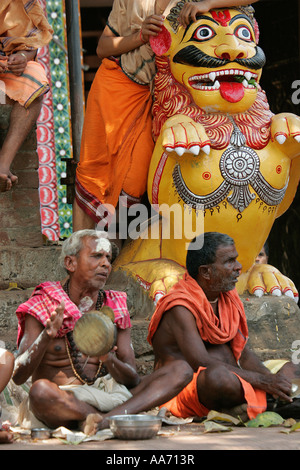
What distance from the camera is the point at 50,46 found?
857cm

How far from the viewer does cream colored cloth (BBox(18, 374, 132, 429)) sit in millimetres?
4824

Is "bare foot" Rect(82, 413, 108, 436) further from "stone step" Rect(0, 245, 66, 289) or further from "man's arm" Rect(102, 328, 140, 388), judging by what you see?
"stone step" Rect(0, 245, 66, 289)

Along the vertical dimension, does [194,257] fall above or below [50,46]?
below

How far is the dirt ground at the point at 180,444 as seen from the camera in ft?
13.2

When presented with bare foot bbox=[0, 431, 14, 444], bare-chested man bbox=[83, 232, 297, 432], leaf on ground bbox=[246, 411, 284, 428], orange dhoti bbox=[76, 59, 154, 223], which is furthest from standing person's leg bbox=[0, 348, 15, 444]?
orange dhoti bbox=[76, 59, 154, 223]

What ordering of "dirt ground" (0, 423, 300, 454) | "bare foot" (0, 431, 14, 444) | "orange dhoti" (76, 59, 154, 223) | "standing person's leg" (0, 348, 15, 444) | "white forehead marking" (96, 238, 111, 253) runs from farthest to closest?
"orange dhoti" (76, 59, 154, 223) < "white forehead marking" (96, 238, 111, 253) < "standing person's leg" (0, 348, 15, 444) < "bare foot" (0, 431, 14, 444) < "dirt ground" (0, 423, 300, 454)

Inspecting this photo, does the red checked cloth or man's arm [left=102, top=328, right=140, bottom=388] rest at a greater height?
the red checked cloth

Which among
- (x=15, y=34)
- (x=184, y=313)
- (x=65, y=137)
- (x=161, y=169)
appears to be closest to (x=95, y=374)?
(x=184, y=313)

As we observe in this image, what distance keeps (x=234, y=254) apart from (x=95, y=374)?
103cm

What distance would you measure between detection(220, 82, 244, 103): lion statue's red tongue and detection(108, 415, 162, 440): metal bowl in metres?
2.58

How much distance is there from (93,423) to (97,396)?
26 centimetres

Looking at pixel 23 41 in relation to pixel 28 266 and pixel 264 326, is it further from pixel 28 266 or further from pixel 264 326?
pixel 264 326

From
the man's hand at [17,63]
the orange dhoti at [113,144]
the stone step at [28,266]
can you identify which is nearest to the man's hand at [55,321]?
the stone step at [28,266]
